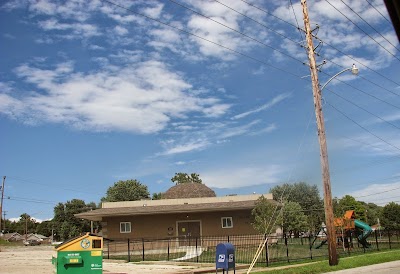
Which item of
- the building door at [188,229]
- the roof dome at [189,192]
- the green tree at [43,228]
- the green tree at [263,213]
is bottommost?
the green tree at [43,228]

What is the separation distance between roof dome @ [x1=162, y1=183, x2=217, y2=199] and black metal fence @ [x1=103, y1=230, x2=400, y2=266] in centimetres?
731

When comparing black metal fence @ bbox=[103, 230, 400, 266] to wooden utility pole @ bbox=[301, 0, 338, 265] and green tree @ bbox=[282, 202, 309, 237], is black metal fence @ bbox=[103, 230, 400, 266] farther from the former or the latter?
green tree @ bbox=[282, 202, 309, 237]

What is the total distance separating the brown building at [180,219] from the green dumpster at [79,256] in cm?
2307

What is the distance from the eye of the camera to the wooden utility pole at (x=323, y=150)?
1825 cm

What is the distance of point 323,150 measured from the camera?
62.6 ft

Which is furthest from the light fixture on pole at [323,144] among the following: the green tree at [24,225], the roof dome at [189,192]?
the green tree at [24,225]

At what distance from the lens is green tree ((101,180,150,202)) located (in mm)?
83562

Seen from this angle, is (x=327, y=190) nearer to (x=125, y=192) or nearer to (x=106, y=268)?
(x=106, y=268)

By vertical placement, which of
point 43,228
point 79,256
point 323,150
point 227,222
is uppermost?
point 323,150

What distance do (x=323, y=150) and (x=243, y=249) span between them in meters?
9.76

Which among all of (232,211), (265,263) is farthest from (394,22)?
(232,211)

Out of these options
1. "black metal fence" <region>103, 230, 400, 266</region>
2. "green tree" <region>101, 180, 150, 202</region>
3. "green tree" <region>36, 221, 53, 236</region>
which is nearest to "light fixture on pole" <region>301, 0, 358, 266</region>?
"black metal fence" <region>103, 230, 400, 266</region>

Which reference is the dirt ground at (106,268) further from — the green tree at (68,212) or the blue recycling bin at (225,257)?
the green tree at (68,212)

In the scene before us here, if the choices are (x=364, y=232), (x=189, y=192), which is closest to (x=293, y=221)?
(x=189, y=192)
